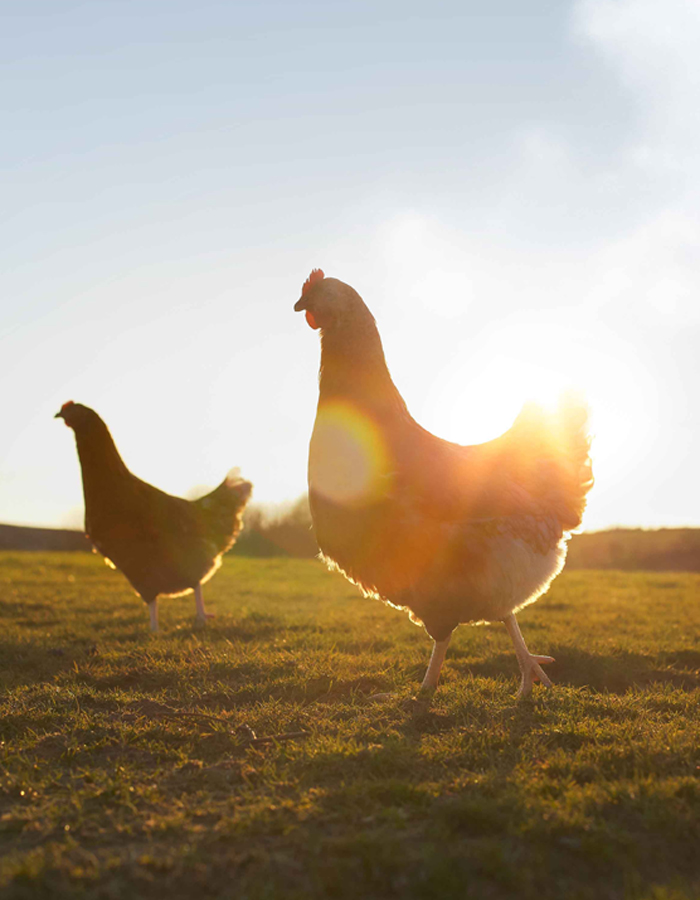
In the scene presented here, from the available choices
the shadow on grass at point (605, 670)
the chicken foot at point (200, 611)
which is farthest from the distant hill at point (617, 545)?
the shadow on grass at point (605, 670)

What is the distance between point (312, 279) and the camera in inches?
242

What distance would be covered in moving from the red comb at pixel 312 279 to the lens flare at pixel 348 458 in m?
1.12

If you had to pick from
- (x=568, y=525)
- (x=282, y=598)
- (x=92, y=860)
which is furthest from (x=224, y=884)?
(x=282, y=598)

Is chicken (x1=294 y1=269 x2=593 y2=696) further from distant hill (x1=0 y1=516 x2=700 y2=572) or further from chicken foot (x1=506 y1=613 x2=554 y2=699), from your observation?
distant hill (x1=0 y1=516 x2=700 y2=572)

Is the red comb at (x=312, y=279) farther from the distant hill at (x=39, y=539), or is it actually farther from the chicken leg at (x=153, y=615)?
the distant hill at (x=39, y=539)

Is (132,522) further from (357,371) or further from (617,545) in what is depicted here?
(617,545)

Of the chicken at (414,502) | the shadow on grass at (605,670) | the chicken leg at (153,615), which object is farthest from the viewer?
the chicken leg at (153,615)

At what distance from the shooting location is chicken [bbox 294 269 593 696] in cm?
532

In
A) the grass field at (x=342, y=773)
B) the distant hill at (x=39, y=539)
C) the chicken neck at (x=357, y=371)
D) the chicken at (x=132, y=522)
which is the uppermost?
the chicken neck at (x=357, y=371)

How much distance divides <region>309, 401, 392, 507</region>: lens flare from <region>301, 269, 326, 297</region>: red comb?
1.12 m

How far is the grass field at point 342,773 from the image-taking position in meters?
2.87

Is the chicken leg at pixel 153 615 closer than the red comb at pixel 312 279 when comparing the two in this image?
No

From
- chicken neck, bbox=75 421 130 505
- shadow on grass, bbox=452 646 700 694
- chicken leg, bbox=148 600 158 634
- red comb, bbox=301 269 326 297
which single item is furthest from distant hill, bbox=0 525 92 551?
red comb, bbox=301 269 326 297

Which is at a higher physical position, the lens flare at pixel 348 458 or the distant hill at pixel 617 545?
→ the lens flare at pixel 348 458
